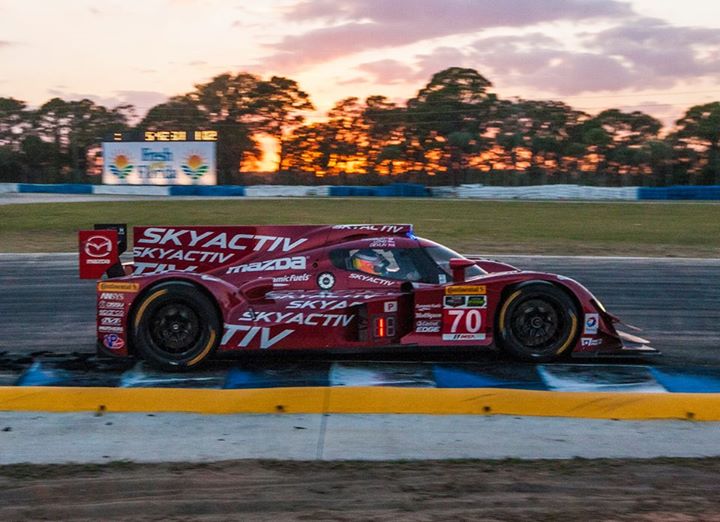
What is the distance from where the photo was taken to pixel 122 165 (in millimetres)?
63656

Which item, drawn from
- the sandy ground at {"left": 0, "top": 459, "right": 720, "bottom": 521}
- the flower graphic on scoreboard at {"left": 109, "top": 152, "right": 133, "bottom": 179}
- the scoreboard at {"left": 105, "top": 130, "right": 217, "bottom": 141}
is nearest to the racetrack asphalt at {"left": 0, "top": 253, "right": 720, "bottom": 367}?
the sandy ground at {"left": 0, "top": 459, "right": 720, "bottom": 521}

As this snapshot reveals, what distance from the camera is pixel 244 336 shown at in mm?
7723

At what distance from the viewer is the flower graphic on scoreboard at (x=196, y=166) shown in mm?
62219

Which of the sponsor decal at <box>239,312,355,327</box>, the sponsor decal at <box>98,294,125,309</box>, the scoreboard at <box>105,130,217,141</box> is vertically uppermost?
the scoreboard at <box>105,130,217,141</box>

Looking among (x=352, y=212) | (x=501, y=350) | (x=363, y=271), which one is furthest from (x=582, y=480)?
(x=352, y=212)

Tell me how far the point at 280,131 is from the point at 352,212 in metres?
47.0

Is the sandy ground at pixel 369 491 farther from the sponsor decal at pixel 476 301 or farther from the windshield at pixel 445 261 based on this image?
the windshield at pixel 445 261

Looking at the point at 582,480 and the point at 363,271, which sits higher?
the point at 363,271

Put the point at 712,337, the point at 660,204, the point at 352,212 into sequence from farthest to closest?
the point at 660,204 → the point at 352,212 → the point at 712,337

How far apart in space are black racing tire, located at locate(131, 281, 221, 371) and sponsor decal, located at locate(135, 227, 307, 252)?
2.74 ft

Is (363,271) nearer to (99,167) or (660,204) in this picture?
(660,204)

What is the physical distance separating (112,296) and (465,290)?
126 inches

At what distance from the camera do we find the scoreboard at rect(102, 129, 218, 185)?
62.3 meters

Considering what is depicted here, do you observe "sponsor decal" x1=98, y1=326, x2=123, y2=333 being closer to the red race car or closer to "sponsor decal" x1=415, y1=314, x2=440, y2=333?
the red race car
